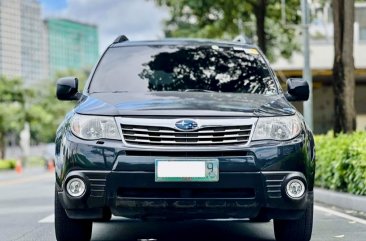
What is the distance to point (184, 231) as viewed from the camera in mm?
7176

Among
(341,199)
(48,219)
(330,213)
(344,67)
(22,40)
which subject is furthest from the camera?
(22,40)

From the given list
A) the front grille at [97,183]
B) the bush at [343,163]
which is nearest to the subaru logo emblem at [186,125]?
the front grille at [97,183]

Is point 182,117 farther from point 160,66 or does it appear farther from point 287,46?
point 287,46

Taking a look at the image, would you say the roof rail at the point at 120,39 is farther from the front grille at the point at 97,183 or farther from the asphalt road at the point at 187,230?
the front grille at the point at 97,183

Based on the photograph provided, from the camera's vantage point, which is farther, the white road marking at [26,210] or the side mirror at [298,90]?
the white road marking at [26,210]

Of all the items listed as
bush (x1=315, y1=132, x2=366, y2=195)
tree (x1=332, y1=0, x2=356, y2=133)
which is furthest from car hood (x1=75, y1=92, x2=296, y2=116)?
tree (x1=332, y1=0, x2=356, y2=133)

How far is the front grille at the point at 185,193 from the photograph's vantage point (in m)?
5.24

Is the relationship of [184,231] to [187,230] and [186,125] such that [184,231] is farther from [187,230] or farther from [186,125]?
[186,125]

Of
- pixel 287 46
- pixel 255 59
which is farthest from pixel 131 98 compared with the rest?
pixel 287 46

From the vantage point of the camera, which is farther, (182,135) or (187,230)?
(187,230)

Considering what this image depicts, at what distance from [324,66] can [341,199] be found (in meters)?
24.1

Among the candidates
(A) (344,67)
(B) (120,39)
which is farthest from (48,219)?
(A) (344,67)

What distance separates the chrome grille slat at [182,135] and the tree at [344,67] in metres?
8.04

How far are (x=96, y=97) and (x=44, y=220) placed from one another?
336cm
